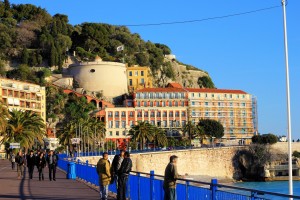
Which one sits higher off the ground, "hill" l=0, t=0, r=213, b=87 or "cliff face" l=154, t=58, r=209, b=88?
"hill" l=0, t=0, r=213, b=87

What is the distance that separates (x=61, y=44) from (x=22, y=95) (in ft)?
141

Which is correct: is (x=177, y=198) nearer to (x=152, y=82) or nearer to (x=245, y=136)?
(x=245, y=136)

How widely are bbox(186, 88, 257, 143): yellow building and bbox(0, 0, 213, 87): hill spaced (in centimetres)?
2393

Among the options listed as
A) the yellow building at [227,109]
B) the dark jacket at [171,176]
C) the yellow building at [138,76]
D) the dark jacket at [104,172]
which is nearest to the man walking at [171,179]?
the dark jacket at [171,176]

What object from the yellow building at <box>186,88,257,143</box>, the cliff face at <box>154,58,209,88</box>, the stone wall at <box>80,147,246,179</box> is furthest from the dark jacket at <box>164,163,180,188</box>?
the cliff face at <box>154,58,209,88</box>

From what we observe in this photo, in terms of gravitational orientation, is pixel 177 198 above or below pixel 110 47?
below

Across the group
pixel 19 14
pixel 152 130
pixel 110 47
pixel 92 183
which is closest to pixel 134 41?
Answer: pixel 110 47

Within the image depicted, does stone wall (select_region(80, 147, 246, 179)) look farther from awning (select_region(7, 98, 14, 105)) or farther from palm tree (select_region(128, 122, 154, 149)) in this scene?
awning (select_region(7, 98, 14, 105))

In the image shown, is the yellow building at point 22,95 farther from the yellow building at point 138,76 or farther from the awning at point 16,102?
the yellow building at point 138,76

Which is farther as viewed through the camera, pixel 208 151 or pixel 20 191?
pixel 208 151

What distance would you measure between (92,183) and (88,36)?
150226mm

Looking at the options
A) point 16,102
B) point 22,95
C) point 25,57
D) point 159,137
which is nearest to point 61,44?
point 25,57

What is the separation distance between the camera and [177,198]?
16.6 m

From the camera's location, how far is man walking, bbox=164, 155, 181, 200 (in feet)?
52.4
